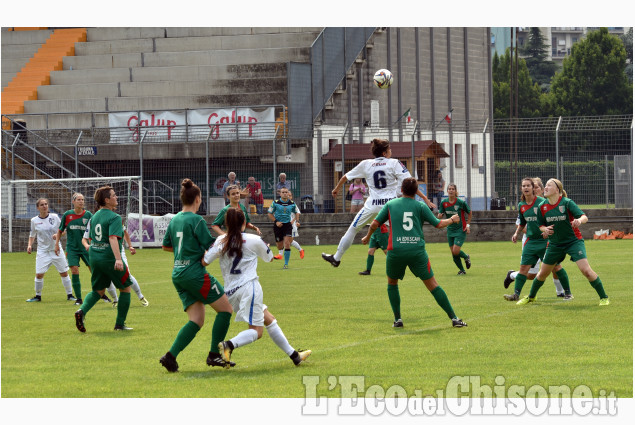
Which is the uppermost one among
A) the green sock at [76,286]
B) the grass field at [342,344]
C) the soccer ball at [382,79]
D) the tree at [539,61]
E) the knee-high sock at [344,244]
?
the tree at [539,61]

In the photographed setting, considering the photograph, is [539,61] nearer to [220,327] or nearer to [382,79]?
[382,79]

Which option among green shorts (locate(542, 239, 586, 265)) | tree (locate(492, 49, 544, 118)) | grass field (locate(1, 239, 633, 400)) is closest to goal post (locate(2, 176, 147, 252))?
grass field (locate(1, 239, 633, 400))

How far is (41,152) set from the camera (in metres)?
35.5

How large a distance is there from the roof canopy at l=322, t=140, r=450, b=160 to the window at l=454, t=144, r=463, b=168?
1.66 ft

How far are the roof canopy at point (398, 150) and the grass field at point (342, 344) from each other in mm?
13831

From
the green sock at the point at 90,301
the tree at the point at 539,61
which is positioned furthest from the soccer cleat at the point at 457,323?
the tree at the point at 539,61

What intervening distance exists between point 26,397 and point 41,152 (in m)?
29.2

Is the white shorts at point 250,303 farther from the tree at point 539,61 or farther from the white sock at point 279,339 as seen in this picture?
the tree at point 539,61

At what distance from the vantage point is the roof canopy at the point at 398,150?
31.5 m

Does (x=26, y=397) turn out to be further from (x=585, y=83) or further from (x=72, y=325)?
(x=585, y=83)

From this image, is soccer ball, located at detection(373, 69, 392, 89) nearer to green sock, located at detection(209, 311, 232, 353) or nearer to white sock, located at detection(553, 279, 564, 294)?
white sock, located at detection(553, 279, 564, 294)

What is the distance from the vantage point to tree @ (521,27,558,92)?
101 meters

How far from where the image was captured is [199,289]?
8883 millimetres

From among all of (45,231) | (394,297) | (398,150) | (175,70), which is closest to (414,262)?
(394,297)
